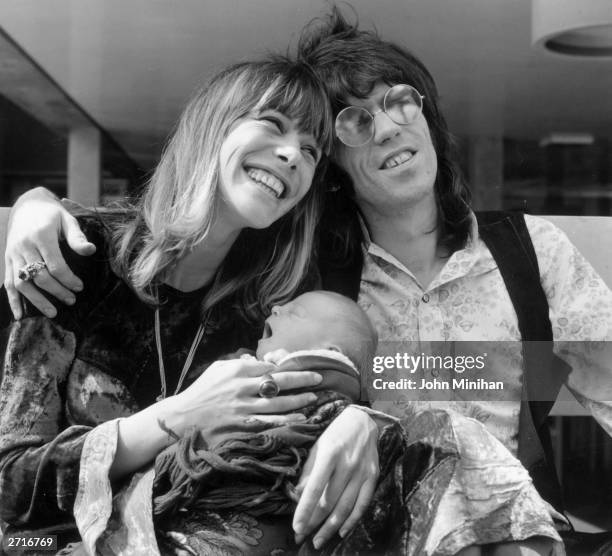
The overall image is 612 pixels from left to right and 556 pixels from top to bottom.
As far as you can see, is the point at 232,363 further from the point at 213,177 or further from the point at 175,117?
the point at 175,117

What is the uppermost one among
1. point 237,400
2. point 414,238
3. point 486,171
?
point 486,171

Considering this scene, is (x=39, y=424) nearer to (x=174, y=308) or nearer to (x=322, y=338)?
(x=174, y=308)

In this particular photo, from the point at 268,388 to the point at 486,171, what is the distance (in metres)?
0.62

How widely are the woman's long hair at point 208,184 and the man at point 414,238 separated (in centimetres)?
6

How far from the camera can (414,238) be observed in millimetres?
2076

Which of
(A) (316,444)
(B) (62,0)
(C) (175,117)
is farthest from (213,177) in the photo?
(A) (316,444)

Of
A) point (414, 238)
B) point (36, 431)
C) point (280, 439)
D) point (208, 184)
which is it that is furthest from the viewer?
point (414, 238)

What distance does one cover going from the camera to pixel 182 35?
6.10 ft

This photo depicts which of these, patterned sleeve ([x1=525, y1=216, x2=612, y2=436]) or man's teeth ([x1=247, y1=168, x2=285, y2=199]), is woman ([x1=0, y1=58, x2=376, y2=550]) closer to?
man's teeth ([x1=247, y1=168, x2=285, y2=199])

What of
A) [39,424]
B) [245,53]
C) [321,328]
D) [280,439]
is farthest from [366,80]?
[39,424]

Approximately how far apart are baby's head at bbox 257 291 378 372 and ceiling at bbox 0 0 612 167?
0.40 meters

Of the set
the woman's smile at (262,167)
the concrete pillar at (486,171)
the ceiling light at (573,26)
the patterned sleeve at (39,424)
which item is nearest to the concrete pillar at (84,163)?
the patterned sleeve at (39,424)

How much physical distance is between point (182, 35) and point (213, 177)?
266 mm

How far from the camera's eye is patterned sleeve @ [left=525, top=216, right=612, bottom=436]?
1963 mm
